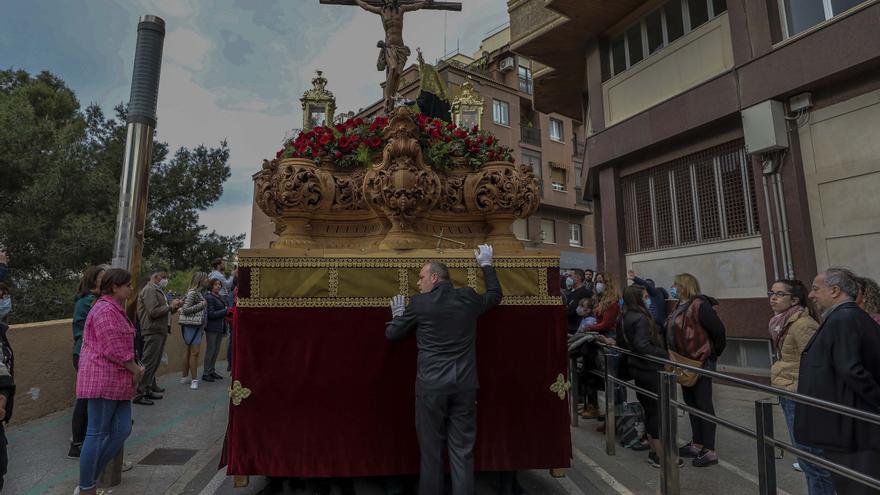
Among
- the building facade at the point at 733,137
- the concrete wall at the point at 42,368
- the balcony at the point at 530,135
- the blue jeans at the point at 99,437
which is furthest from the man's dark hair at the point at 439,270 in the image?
the balcony at the point at 530,135

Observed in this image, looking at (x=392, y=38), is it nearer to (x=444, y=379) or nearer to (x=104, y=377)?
(x=444, y=379)

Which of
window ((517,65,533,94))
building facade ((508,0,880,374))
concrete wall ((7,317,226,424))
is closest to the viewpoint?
concrete wall ((7,317,226,424))

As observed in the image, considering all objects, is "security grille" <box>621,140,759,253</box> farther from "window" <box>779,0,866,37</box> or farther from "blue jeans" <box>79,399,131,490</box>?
"blue jeans" <box>79,399,131,490</box>

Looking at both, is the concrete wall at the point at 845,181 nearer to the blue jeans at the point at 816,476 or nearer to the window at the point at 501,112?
the blue jeans at the point at 816,476

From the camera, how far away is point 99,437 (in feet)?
12.5

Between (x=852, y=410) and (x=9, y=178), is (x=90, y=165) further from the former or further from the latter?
(x=852, y=410)

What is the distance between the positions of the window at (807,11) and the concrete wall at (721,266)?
12.5 ft

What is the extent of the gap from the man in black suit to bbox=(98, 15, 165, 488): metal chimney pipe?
274 cm

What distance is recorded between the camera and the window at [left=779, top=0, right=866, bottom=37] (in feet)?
27.3

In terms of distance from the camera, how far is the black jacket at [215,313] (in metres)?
9.04

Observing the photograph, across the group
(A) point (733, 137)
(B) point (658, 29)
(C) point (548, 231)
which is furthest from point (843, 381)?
(C) point (548, 231)

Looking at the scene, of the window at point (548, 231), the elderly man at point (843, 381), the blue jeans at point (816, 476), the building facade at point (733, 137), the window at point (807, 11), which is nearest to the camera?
the elderly man at point (843, 381)

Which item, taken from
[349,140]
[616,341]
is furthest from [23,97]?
[616,341]

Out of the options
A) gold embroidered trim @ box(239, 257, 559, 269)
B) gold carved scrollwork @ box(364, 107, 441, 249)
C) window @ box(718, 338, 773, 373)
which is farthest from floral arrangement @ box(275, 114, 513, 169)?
window @ box(718, 338, 773, 373)
